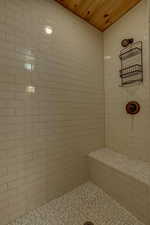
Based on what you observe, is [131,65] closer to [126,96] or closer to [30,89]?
[126,96]

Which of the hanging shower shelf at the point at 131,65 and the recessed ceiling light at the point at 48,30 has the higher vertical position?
the recessed ceiling light at the point at 48,30

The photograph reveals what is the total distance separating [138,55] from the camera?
1.61 metres

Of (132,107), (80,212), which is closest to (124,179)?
(80,212)

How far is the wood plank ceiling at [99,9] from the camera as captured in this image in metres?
1.56

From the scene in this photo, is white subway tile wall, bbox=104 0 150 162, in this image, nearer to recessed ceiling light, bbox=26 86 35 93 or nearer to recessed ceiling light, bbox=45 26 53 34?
recessed ceiling light, bbox=45 26 53 34

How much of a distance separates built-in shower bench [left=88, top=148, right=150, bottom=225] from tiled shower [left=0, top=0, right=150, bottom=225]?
0.02 m

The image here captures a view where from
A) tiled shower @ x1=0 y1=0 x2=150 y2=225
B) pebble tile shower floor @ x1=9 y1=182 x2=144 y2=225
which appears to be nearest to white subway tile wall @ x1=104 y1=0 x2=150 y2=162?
tiled shower @ x1=0 y1=0 x2=150 y2=225

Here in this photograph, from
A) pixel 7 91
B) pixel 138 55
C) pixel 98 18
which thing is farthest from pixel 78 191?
pixel 98 18

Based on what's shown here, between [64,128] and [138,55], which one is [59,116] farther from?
[138,55]

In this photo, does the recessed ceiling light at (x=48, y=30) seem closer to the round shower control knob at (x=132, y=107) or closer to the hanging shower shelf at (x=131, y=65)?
the hanging shower shelf at (x=131, y=65)

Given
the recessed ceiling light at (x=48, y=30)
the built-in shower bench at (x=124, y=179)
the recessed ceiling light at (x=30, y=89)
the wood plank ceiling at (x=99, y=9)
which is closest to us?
the built-in shower bench at (x=124, y=179)

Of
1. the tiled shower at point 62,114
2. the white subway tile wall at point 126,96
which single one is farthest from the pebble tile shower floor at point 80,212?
the white subway tile wall at point 126,96

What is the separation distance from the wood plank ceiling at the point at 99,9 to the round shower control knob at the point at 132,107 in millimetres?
1295

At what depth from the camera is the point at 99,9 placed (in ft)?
5.45
